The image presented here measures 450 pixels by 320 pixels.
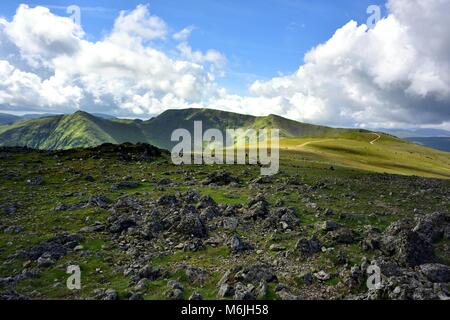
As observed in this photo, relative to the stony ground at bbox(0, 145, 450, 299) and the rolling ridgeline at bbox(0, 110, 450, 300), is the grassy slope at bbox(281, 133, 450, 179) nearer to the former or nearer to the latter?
the stony ground at bbox(0, 145, 450, 299)

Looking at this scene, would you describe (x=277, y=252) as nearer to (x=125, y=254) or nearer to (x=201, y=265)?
(x=201, y=265)

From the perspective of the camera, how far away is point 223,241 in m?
24.5

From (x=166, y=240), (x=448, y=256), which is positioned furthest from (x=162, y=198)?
(x=448, y=256)

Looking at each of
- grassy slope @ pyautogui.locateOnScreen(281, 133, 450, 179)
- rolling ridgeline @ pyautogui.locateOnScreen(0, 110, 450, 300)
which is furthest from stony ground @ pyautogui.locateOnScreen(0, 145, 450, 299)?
grassy slope @ pyautogui.locateOnScreen(281, 133, 450, 179)

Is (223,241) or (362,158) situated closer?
(223,241)

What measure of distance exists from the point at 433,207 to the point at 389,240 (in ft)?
53.8

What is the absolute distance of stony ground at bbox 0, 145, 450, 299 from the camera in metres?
18.2

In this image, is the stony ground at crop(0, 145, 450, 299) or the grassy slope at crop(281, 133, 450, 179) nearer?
the stony ground at crop(0, 145, 450, 299)

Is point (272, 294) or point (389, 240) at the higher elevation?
point (389, 240)

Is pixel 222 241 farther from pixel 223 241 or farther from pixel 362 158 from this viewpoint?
pixel 362 158

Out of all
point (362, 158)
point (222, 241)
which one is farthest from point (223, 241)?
point (362, 158)

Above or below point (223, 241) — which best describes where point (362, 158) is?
above
